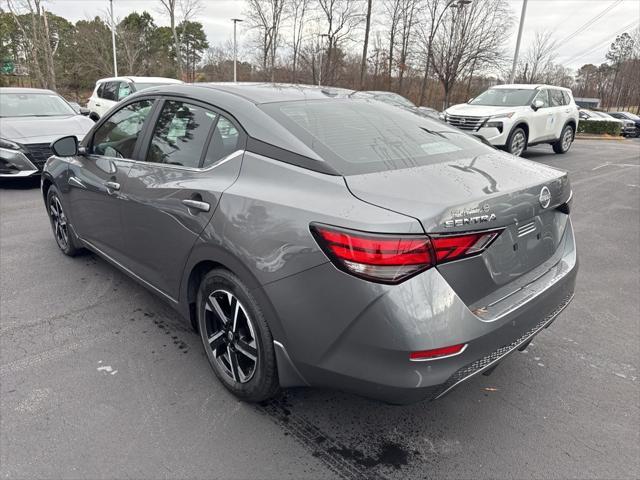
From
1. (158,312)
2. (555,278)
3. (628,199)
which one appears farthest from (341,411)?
(628,199)

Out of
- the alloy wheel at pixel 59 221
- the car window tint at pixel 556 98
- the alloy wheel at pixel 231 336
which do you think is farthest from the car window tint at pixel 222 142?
the car window tint at pixel 556 98

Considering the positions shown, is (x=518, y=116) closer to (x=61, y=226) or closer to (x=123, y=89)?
(x=61, y=226)

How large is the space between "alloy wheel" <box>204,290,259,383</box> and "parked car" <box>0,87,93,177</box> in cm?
631

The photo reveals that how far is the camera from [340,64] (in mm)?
34219

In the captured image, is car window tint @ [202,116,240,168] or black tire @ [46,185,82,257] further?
black tire @ [46,185,82,257]

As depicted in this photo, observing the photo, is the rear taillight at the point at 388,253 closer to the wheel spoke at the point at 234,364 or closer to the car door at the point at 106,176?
the wheel spoke at the point at 234,364

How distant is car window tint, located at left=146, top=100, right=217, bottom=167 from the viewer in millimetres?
2666

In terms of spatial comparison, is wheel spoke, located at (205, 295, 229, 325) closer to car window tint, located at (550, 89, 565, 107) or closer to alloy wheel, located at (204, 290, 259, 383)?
alloy wheel, located at (204, 290, 259, 383)

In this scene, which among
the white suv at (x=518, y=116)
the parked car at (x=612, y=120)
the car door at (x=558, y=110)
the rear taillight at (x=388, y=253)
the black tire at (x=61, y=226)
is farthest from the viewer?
the parked car at (x=612, y=120)

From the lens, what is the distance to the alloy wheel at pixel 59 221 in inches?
172

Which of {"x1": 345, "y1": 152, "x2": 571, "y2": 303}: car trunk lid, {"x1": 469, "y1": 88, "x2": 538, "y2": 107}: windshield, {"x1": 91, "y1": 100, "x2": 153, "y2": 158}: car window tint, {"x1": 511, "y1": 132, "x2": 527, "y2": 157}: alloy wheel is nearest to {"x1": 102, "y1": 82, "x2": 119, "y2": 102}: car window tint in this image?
{"x1": 469, "y1": 88, "x2": 538, "y2": 107}: windshield

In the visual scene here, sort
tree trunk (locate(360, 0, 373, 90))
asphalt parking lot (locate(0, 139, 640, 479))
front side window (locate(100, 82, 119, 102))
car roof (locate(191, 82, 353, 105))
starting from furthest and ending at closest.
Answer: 1. tree trunk (locate(360, 0, 373, 90))
2. front side window (locate(100, 82, 119, 102))
3. car roof (locate(191, 82, 353, 105))
4. asphalt parking lot (locate(0, 139, 640, 479))

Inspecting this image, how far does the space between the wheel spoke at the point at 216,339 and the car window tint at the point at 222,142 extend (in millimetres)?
931

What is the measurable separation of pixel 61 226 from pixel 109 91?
9780 mm
